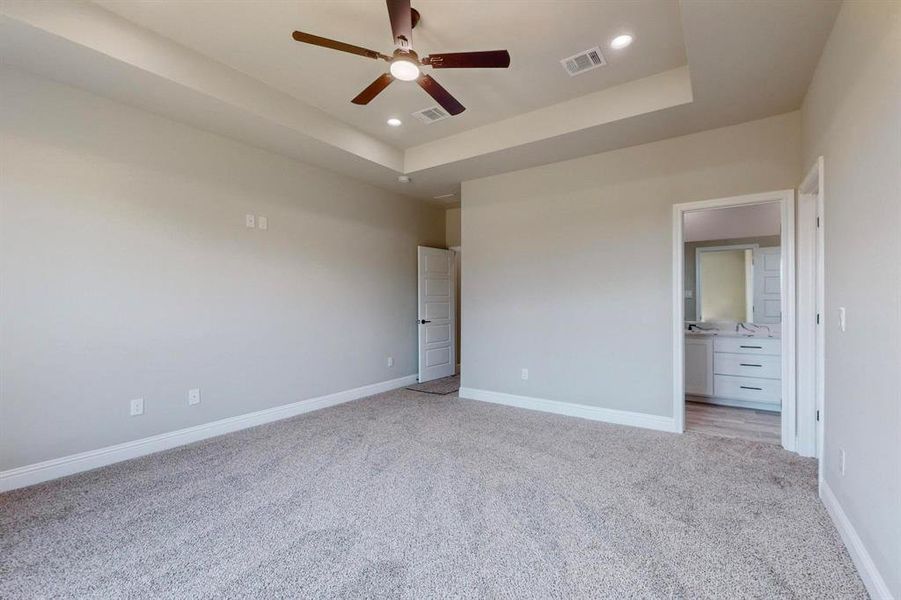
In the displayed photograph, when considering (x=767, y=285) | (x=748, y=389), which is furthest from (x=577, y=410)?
(x=767, y=285)

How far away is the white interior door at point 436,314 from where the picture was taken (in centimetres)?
579

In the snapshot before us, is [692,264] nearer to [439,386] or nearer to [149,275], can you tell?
[439,386]

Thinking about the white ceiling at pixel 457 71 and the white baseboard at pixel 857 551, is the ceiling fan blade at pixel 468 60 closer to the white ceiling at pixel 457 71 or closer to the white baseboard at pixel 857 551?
the white ceiling at pixel 457 71

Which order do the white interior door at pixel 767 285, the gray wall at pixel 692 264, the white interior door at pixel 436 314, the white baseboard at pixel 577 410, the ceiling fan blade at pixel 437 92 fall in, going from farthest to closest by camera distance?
the white interior door at pixel 436 314 → the gray wall at pixel 692 264 → the white interior door at pixel 767 285 → the white baseboard at pixel 577 410 → the ceiling fan blade at pixel 437 92

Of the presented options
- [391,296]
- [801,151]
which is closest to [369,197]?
[391,296]

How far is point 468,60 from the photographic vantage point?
222 centimetres

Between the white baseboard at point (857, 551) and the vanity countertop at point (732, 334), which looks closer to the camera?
the white baseboard at point (857, 551)

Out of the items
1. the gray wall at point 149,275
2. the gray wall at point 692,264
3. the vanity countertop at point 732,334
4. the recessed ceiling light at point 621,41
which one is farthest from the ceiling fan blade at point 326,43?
the gray wall at point 692,264

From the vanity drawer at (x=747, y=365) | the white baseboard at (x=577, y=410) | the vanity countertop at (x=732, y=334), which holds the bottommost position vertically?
the white baseboard at (x=577, y=410)

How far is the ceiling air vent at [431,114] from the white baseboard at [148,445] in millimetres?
3156

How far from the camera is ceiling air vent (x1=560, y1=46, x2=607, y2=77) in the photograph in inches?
110

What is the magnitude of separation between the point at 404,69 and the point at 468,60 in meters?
0.38

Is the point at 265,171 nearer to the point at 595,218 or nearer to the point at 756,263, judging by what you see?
the point at 595,218

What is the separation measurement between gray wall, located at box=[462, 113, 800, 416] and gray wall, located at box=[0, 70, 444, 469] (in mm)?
1709
